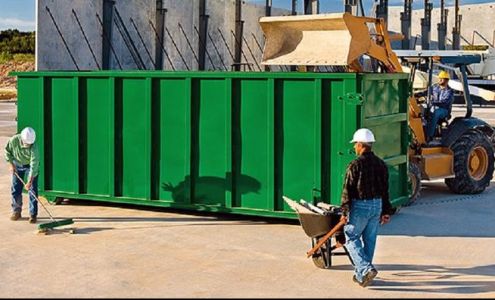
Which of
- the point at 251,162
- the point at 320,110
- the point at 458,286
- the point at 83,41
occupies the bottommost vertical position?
the point at 458,286

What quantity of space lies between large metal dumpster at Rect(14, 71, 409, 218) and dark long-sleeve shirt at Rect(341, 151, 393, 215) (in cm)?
266

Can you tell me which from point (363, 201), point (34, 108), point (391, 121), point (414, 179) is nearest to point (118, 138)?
point (34, 108)

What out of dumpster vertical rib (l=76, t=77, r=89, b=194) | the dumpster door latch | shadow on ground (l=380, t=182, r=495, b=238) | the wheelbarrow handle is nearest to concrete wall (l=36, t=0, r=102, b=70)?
dumpster vertical rib (l=76, t=77, r=89, b=194)

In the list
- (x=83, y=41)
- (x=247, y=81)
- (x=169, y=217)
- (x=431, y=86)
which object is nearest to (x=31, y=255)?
(x=169, y=217)

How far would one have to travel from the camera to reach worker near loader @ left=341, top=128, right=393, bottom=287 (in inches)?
283

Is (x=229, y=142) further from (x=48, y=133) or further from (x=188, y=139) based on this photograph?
(x=48, y=133)

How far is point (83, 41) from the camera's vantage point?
2380 cm

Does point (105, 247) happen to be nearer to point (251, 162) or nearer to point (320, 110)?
point (251, 162)

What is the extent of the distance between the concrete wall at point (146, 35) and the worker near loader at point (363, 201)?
1286 centimetres

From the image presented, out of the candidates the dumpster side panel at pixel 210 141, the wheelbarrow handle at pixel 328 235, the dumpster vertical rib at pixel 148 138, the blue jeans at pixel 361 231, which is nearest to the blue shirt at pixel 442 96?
the dumpster side panel at pixel 210 141

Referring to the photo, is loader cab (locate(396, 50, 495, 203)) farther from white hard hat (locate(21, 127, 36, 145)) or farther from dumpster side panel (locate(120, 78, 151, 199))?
white hard hat (locate(21, 127, 36, 145))

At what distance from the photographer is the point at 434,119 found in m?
13.0

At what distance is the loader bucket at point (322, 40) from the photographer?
10.9 metres

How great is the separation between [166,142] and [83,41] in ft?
44.3
